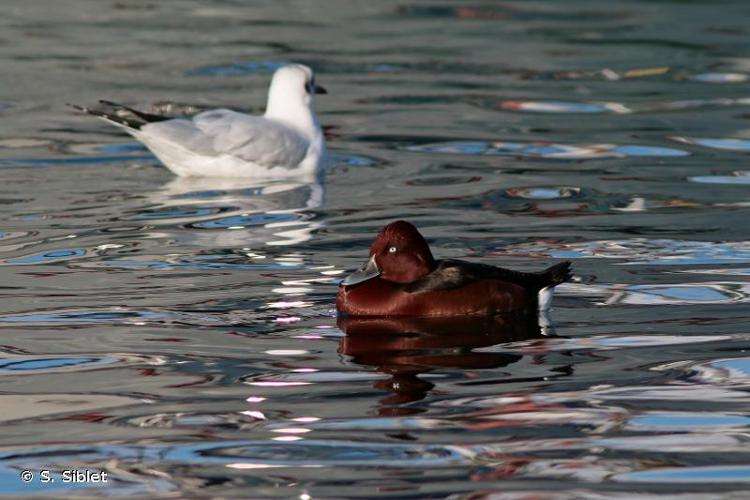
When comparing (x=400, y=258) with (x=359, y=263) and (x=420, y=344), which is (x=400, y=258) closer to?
(x=420, y=344)

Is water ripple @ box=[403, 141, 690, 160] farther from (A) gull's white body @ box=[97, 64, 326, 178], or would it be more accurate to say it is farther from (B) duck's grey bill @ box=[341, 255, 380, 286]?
(B) duck's grey bill @ box=[341, 255, 380, 286]

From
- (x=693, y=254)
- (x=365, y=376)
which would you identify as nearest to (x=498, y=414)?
→ (x=365, y=376)

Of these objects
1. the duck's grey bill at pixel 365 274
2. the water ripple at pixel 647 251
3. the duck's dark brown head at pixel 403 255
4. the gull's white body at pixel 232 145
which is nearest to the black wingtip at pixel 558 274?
the duck's dark brown head at pixel 403 255

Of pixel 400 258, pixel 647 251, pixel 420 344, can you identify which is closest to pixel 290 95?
pixel 647 251

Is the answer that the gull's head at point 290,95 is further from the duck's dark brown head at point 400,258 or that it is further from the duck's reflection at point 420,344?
the duck's reflection at point 420,344

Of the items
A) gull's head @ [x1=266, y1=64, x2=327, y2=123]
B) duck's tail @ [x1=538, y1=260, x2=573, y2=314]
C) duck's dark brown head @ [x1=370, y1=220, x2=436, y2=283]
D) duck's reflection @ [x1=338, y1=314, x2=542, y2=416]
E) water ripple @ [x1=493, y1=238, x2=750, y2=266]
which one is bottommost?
duck's reflection @ [x1=338, y1=314, x2=542, y2=416]

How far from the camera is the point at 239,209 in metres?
12.1

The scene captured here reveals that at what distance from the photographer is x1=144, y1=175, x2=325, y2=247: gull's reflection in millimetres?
10977

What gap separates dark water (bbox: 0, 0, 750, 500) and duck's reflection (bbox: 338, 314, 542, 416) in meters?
0.02

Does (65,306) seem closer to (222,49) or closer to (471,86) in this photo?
(471,86)

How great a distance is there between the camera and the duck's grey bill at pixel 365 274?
338 inches

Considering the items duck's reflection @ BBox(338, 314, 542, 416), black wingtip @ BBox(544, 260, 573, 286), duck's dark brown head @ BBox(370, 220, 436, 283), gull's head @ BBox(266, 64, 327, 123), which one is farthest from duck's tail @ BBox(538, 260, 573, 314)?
gull's head @ BBox(266, 64, 327, 123)

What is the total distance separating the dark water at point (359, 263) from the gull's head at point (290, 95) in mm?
638

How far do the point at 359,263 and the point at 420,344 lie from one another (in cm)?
201
